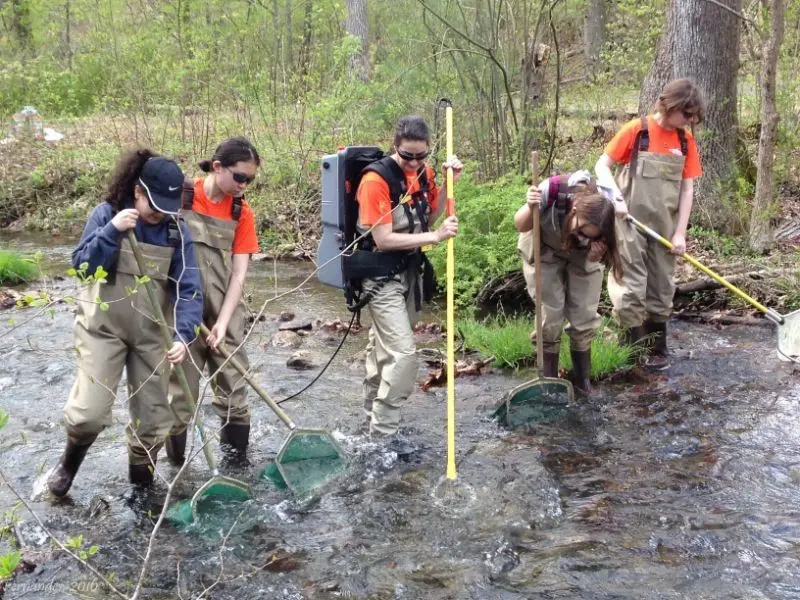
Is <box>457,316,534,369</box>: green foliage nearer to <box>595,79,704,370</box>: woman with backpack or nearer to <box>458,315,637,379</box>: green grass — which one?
<box>458,315,637,379</box>: green grass

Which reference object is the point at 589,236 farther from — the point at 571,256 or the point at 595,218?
the point at 571,256

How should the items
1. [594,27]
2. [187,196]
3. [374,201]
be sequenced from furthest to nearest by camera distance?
1. [594,27]
2. [374,201]
3. [187,196]

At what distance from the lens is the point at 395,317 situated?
17.1 feet

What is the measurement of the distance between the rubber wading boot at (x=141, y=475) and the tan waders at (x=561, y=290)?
281 centimetres

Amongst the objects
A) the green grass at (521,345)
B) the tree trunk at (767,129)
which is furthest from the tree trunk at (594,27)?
the green grass at (521,345)

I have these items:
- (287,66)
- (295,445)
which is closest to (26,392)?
(295,445)

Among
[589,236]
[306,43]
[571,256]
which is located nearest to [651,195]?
[571,256]

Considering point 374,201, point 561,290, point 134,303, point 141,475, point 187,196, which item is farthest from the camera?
point 561,290

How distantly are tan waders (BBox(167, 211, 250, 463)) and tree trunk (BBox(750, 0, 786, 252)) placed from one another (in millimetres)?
5764

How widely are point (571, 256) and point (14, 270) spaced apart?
7.71m

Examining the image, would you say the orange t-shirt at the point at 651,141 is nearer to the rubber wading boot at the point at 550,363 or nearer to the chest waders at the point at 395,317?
the rubber wading boot at the point at 550,363

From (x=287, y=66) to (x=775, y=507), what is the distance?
36.3 feet

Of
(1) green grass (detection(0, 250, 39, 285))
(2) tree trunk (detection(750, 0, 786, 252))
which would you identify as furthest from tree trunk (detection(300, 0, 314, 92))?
(2) tree trunk (detection(750, 0, 786, 252))

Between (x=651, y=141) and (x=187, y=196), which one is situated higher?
(x=651, y=141)
